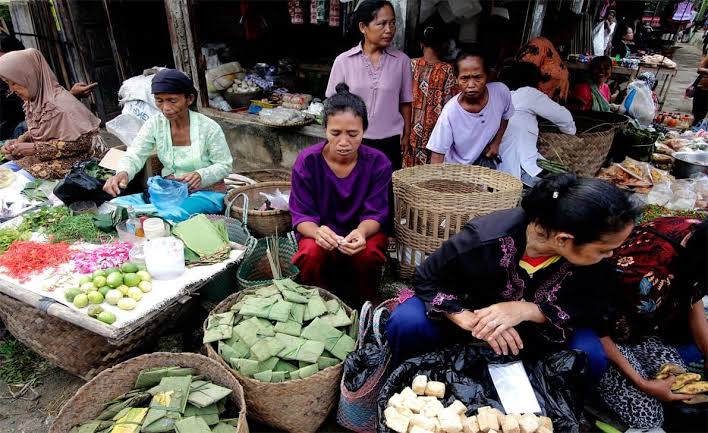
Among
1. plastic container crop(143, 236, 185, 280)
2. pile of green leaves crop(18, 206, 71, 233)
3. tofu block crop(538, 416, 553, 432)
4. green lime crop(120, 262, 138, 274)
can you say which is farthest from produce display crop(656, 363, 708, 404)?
pile of green leaves crop(18, 206, 71, 233)

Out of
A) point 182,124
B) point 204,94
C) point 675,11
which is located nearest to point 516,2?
point 204,94

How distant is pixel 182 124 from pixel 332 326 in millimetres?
1998

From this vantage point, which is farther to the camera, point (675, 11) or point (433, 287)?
point (675, 11)

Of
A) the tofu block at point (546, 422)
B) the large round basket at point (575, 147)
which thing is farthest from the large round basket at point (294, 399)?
the large round basket at point (575, 147)

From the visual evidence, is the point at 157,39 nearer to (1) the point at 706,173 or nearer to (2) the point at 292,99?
(2) the point at 292,99

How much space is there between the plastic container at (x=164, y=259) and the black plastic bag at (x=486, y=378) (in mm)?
1335

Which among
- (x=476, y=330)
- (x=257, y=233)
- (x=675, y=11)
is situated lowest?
(x=257, y=233)

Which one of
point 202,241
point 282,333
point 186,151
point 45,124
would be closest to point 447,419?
point 282,333

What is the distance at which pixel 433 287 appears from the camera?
204 centimetres

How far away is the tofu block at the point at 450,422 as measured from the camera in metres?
1.65

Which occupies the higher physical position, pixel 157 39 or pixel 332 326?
pixel 157 39

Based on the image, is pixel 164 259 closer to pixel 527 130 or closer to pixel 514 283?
pixel 514 283

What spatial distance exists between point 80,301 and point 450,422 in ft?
6.05

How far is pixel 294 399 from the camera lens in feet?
6.40
